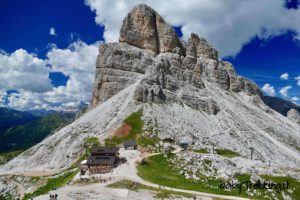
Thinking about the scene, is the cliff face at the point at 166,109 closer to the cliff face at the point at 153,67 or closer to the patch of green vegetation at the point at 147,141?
the cliff face at the point at 153,67

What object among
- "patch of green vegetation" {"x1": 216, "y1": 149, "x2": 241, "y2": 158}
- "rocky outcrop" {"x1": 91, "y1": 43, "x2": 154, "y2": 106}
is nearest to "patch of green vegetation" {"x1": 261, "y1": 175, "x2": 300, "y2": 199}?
"patch of green vegetation" {"x1": 216, "y1": 149, "x2": 241, "y2": 158}

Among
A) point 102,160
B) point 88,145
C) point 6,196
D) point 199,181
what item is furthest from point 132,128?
point 6,196

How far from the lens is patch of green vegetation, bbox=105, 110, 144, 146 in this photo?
369ft

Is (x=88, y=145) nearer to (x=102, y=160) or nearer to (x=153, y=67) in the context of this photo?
(x=102, y=160)

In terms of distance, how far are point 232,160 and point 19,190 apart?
67.9 meters

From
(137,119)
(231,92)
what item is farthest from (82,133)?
(231,92)

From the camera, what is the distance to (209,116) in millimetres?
149125

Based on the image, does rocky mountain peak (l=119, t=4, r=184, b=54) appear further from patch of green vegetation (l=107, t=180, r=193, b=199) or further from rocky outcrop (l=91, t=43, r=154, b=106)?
patch of green vegetation (l=107, t=180, r=193, b=199)

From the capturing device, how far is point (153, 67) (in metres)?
155

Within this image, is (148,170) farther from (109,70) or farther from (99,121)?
(109,70)

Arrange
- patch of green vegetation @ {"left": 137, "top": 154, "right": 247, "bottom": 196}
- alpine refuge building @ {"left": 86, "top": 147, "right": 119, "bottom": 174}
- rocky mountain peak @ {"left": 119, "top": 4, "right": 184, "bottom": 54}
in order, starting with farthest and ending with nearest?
rocky mountain peak @ {"left": 119, "top": 4, "right": 184, "bottom": 54} < alpine refuge building @ {"left": 86, "top": 147, "right": 119, "bottom": 174} < patch of green vegetation @ {"left": 137, "top": 154, "right": 247, "bottom": 196}

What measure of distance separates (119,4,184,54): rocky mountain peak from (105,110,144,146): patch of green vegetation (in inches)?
2812

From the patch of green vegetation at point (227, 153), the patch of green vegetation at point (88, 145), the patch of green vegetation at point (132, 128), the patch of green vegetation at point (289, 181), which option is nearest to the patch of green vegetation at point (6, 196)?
the patch of green vegetation at point (88, 145)

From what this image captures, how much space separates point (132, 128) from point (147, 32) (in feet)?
293
